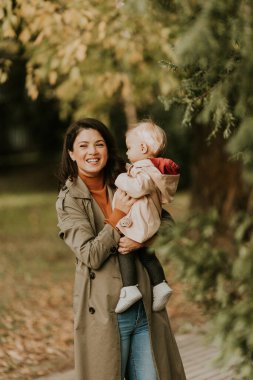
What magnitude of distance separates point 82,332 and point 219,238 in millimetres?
6672

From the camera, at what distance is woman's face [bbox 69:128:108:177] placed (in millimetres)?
3752

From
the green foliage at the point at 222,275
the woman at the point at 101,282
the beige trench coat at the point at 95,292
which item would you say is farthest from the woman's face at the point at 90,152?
the green foliage at the point at 222,275

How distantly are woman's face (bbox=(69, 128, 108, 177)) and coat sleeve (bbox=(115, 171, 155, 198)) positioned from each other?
24 cm

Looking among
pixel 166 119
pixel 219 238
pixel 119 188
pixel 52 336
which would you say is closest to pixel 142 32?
pixel 219 238

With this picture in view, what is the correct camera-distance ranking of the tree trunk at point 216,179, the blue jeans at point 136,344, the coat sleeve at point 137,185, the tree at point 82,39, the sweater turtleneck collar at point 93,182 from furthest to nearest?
the tree trunk at point 216,179, the tree at point 82,39, the sweater turtleneck collar at point 93,182, the blue jeans at point 136,344, the coat sleeve at point 137,185

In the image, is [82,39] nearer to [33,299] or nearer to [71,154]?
[33,299]

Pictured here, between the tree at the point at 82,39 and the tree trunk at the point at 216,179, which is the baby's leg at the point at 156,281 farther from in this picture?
the tree trunk at the point at 216,179

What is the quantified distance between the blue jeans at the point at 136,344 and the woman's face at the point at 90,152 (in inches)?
31.3

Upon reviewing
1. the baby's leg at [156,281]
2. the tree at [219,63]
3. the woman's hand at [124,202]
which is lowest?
the baby's leg at [156,281]

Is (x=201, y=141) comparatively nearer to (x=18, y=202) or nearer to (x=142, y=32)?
(x=142, y=32)

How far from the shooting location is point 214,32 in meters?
2.36

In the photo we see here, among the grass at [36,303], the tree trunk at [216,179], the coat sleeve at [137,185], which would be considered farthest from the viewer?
the tree trunk at [216,179]

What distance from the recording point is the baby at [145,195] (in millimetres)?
3557

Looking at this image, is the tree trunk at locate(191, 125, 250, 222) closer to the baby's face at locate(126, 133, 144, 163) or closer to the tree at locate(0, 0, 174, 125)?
the tree at locate(0, 0, 174, 125)
